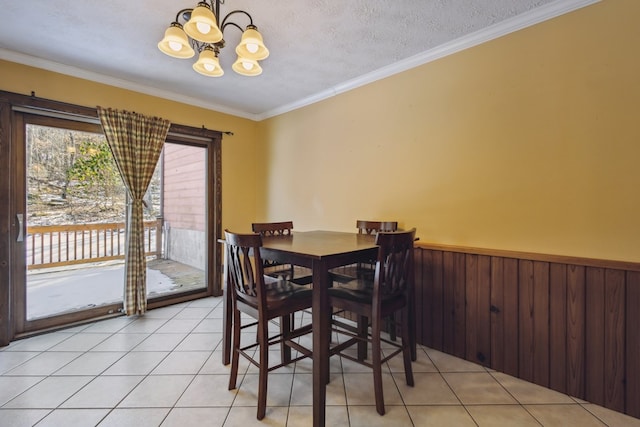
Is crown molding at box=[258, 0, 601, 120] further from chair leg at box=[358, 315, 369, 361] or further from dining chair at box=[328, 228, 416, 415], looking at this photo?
chair leg at box=[358, 315, 369, 361]

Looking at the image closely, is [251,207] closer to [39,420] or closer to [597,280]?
[39,420]

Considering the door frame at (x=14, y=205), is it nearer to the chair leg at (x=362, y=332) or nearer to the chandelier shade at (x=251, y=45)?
the chandelier shade at (x=251, y=45)

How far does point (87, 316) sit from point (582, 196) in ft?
14.1

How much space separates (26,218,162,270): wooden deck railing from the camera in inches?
107

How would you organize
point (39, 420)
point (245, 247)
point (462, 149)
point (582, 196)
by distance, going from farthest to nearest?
point (462, 149)
point (582, 196)
point (245, 247)
point (39, 420)

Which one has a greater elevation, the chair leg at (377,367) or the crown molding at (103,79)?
the crown molding at (103,79)

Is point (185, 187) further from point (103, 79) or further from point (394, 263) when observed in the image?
point (394, 263)

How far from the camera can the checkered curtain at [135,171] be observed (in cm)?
294

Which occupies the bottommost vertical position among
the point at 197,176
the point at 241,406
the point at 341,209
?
the point at 241,406

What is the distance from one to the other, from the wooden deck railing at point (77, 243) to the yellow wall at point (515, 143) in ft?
8.13

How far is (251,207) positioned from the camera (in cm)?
418

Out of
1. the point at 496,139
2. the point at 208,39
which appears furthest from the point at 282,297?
the point at 496,139

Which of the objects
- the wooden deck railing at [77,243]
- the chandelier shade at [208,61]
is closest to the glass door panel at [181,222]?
the wooden deck railing at [77,243]

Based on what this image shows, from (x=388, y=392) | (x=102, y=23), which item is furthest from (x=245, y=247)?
(x=102, y=23)
